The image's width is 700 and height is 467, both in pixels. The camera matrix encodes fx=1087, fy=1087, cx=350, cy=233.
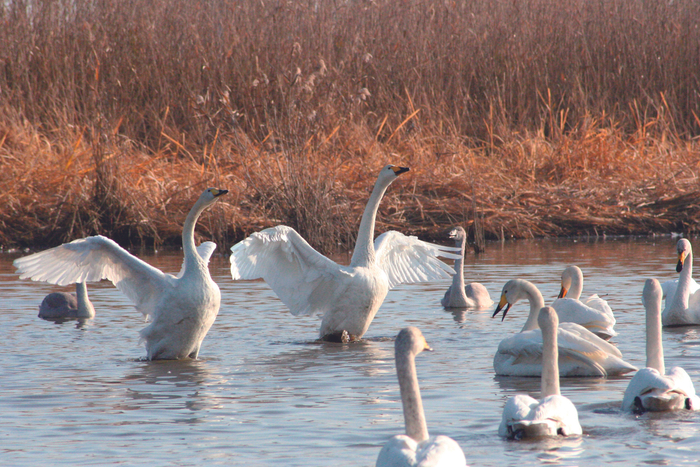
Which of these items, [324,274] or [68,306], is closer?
[324,274]

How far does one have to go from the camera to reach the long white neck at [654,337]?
17.9 ft

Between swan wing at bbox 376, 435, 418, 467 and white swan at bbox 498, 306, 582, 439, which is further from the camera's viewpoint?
white swan at bbox 498, 306, 582, 439

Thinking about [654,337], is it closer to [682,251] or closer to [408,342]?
[408,342]

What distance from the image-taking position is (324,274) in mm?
7938

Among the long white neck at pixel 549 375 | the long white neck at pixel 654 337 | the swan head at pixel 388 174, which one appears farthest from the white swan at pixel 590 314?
the long white neck at pixel 549 375

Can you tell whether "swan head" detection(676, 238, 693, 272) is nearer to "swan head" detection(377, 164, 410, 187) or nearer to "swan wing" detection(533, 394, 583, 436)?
"swan head" detection(377, 164, 410, 187)

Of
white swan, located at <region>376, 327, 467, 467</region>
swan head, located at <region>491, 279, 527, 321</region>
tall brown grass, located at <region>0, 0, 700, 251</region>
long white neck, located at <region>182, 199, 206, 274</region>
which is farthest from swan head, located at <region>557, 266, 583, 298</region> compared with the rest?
tall brown grass, located at <region>0, 0, 700, 251</region>

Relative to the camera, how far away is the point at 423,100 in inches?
618

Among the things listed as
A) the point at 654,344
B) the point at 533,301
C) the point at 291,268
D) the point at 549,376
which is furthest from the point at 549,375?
the point at 291,268

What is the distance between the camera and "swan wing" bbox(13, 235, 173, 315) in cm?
712

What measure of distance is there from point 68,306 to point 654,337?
16.4ft

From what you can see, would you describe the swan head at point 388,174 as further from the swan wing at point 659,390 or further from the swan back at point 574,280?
the swan wing at point 659,390

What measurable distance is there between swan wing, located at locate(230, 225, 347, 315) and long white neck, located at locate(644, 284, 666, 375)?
2600 millimetres

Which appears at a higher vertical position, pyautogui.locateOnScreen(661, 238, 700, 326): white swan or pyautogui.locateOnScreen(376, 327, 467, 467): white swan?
pyautogui.locateOnScreen(376, 327, 467, 467): white swan
